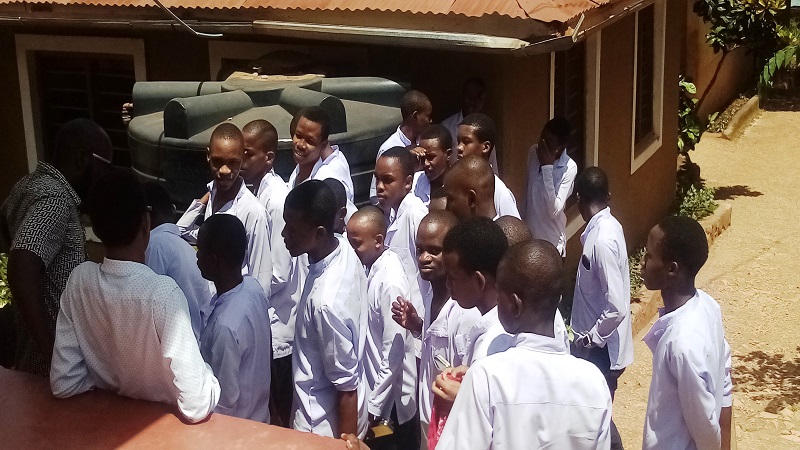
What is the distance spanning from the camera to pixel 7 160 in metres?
9.02

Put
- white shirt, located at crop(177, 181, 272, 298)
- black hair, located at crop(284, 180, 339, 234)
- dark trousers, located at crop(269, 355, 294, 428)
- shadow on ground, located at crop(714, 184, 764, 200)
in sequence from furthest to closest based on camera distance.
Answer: shadow on ground, located at crop(714, 184, 764, 200)
white shirt, located at crop(177, 181, 272, 298)
dark trousers, located at crop(269, 355, 294, 428)
black hair, located at crop(284, 180, 339, 234)

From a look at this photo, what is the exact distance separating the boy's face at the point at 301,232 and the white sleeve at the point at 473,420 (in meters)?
1.25

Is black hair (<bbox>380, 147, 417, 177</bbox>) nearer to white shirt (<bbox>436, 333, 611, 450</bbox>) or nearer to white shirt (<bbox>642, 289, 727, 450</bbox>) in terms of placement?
white shirt (<bbox>642, 289, 727, 450</bbox>)

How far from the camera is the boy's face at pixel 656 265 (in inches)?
143

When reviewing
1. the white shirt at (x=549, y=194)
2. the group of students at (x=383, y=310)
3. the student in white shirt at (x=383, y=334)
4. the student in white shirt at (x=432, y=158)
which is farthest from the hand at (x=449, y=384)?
the white shirt at (x=549, y=194)

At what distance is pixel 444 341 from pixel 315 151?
202 centimetres

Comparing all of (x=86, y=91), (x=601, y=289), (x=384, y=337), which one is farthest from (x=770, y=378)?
(x=86, y=91)

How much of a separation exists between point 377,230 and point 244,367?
1142 mm

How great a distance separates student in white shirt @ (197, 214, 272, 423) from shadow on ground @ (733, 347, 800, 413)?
13.8ft

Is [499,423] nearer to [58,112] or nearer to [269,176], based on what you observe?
[269,176]

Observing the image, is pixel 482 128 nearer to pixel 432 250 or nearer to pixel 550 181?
pixel 550 181

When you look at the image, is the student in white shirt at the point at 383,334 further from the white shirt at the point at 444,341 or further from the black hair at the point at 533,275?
the black hair at the point at 533,275

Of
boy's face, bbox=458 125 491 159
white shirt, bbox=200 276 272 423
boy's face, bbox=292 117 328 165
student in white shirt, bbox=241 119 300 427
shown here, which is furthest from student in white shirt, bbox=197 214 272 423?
boy's face, bbox=458 125 491 159

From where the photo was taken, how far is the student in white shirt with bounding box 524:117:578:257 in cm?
634
